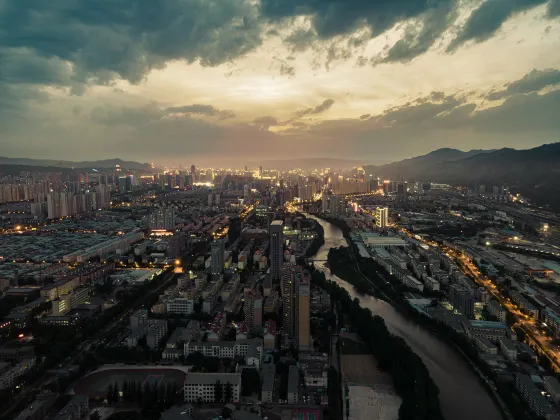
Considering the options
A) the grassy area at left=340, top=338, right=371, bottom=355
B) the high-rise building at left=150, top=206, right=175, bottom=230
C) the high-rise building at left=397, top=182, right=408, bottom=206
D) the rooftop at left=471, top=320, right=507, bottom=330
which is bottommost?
the grassy area at left=340, top=338, right=371, bottom=355

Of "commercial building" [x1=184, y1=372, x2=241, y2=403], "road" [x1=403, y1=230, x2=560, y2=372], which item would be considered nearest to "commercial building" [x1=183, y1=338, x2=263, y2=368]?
"commercial building" [x1=184, y1=372, x2=241, y2=403]

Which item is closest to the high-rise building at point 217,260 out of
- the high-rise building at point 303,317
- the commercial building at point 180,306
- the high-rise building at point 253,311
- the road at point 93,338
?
the road at point 93,338

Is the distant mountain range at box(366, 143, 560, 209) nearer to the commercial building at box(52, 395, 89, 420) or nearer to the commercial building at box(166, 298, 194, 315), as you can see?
the commercial building at box(166, 298, 194, 315)

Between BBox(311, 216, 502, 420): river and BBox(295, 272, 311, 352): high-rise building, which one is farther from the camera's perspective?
BBox(295, 272, 311, 352): high-rise building

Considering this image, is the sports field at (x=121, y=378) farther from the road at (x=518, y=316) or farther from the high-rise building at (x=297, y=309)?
the road at (x=518, y=316)

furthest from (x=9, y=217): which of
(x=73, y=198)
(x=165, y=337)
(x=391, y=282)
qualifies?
(x=391, y=282)

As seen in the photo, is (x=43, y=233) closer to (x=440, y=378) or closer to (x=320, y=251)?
(x=320, y=251)
